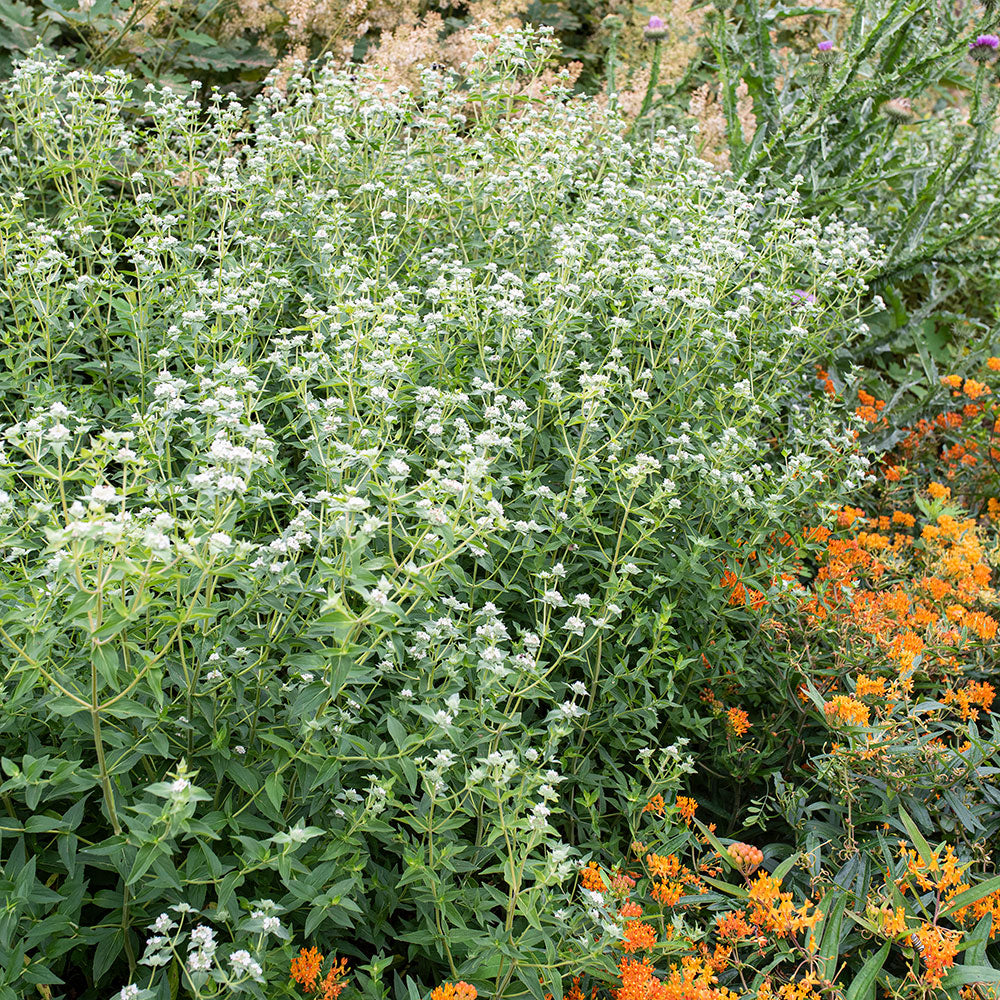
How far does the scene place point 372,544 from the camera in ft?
8.07

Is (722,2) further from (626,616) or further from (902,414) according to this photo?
(626,616)

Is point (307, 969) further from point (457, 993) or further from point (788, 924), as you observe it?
point (788, 924)

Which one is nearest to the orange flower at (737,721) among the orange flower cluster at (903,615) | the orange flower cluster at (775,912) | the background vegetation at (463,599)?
the background vegetation at (463,599)

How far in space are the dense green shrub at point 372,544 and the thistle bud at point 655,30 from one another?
2471 mm

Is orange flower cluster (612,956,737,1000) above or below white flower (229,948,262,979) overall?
below

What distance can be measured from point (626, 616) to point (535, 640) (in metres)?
0.86

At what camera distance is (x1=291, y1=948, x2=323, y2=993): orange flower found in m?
1.81

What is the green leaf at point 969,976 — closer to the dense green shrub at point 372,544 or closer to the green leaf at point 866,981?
the green leaf at point 866,981

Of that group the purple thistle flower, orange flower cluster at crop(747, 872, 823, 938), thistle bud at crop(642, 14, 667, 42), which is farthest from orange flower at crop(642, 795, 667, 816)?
thistle bud at crop(642, 14, 667, 42)

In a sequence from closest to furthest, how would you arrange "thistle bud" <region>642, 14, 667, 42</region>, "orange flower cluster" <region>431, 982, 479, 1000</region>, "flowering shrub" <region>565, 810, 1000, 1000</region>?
"orange flower cluster" <region>431, 982, 479, 1000</region> < "flowering shrub" <region>565, 810, 1000, 1000</region> < "thistle bud" <region>642, 14, 667, 42</region>

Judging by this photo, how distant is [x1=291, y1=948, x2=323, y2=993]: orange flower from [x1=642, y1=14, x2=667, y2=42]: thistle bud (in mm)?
5981

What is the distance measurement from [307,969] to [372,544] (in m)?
1.02

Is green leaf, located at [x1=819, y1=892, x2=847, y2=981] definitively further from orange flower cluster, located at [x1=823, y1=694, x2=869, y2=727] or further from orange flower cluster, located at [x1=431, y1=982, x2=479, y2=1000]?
orange flower cluster, located at [x1=431, y1=982, x2=479, y2=1000]

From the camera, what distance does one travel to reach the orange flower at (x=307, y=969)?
1810 millimetres
